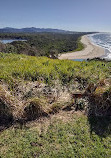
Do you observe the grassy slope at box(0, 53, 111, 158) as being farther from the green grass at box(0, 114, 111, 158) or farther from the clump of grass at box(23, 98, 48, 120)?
the clump of grass at box(23, 98, 48, 120)

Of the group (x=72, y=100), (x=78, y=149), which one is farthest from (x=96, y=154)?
(x=72, y=100)

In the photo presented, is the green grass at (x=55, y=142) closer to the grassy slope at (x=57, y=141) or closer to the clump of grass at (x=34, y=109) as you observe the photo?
the grassy slope at (x=57, y=141)

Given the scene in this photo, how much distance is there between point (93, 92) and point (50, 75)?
149 cm

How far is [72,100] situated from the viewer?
308cm

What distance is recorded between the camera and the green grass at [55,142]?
197 centimetres

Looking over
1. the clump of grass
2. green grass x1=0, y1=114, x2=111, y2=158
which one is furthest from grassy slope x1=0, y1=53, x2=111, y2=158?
the clump of grass

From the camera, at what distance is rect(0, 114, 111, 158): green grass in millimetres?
1974

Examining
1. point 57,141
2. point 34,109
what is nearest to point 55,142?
point 57,141

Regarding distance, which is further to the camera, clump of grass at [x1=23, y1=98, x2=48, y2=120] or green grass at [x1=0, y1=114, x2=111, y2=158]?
clump of grass at [x1=23, y1=98, x2=48, y2=120]

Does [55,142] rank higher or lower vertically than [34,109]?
lower

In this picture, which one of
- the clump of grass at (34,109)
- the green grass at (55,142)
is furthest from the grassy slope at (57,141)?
the clump of grass at (34,109)

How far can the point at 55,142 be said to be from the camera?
2.15 m

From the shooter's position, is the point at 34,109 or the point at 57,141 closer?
the point at 57,141

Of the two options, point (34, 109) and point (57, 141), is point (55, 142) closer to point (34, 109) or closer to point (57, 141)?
point (57, 141)
